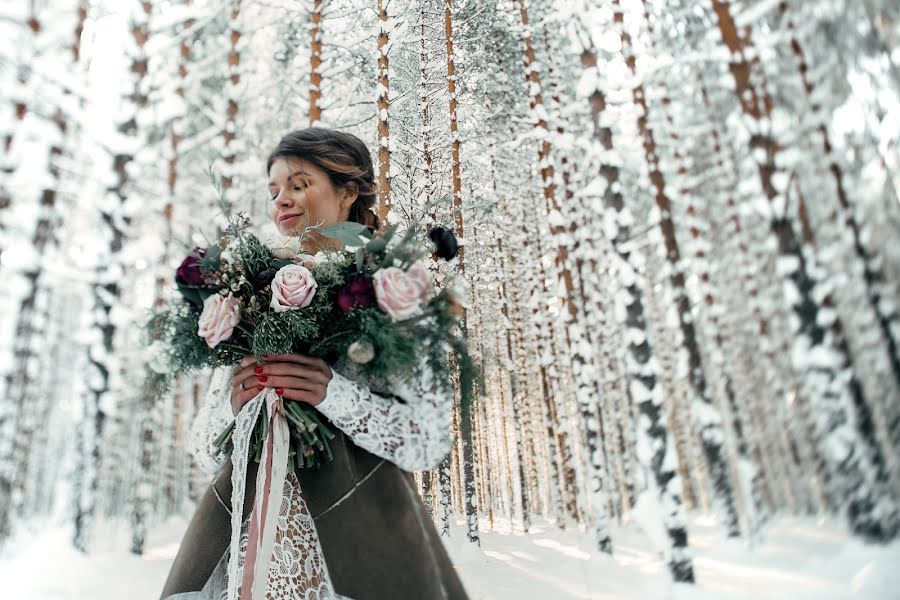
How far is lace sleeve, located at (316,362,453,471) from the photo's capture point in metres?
0.97

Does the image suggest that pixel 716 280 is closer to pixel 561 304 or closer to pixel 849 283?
pixel 849 283

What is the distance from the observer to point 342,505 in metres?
0.95

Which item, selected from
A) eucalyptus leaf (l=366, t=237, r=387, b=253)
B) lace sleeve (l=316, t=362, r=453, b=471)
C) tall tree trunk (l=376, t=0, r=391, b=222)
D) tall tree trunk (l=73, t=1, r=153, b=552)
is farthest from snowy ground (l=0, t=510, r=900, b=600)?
tall tree trunk (l=376, t=0, r=391, b=222)

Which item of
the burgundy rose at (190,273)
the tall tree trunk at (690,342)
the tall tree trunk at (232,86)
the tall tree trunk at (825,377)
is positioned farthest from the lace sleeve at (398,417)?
the tall tree trunk at (232,86)

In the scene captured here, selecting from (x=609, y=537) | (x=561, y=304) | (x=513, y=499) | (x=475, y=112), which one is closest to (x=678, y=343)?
(x=561, y=304)

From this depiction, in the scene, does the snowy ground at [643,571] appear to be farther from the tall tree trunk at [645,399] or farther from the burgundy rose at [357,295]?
the burgundy rose at [357,295]

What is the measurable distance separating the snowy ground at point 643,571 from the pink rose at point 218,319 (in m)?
1.04

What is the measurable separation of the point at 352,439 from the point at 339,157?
2.45 ft

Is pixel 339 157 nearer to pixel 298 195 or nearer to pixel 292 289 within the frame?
pixel 298 195

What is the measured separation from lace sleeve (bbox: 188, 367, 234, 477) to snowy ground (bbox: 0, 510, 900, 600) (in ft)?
2.74

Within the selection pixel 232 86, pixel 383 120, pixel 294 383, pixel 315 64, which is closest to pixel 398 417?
pixel 294 383

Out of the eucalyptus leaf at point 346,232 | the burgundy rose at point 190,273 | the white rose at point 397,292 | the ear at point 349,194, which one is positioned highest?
the ear at point 349,194

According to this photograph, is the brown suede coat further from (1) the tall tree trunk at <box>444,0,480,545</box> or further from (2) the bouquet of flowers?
(1) the tall tree trunk at <box>444,0,480,545</box>

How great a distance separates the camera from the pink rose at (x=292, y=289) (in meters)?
0.92
